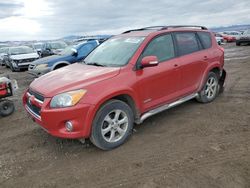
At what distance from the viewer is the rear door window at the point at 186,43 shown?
16.1 feet

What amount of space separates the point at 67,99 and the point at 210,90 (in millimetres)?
3692

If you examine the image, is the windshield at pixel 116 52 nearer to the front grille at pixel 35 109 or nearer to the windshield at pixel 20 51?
the front grille at pixel 35 109

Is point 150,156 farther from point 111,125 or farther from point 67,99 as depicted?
point 67,99

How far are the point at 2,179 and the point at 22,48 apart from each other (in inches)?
565

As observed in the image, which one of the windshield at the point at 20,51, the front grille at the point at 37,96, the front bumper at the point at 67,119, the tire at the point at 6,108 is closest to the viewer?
the front bumper at the point at 67,119

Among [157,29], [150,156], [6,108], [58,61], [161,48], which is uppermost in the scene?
[157,29]

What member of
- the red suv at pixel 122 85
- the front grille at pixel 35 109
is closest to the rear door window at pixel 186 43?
the red suv at pixel 122 85

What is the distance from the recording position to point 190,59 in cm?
500

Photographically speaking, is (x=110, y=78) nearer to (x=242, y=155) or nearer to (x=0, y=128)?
(x=242, y=155)

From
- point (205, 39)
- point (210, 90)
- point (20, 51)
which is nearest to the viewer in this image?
point (205, 39)

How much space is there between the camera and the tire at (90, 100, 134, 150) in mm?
3627

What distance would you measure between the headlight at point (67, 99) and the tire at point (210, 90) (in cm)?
309

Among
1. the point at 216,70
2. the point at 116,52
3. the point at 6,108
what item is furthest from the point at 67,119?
the point at 216,70

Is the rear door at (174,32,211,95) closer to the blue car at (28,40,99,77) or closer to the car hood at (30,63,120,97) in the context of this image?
the car hood at (30,63,120,97)
